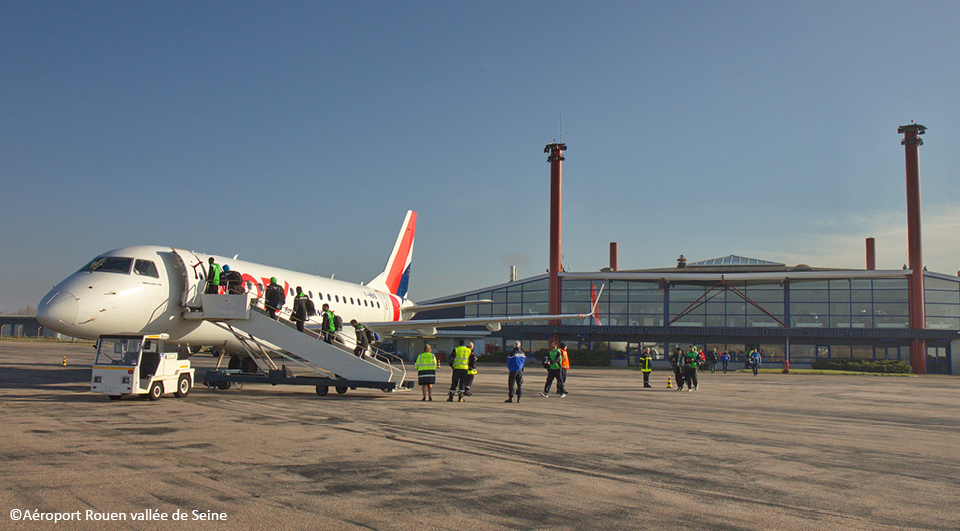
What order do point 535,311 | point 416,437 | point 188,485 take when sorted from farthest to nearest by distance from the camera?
point 535,311
point 416,437
point 188,485

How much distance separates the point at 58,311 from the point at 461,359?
9.82m

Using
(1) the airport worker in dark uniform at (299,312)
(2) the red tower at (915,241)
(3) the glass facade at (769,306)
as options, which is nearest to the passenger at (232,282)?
(1) the airport worker in dark uniform at (299,312)

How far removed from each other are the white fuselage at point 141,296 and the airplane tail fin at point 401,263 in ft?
44.8

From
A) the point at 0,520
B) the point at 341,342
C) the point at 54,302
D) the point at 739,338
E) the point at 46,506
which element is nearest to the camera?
the point at 0,520

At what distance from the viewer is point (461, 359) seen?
17.4 meters

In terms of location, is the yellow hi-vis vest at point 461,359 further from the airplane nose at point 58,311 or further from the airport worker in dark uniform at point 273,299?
the airplane nose at point 58,311

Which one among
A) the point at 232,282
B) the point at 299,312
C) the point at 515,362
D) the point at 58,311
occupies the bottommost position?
the point at 515,362

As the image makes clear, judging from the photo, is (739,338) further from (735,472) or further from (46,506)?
(46,506)

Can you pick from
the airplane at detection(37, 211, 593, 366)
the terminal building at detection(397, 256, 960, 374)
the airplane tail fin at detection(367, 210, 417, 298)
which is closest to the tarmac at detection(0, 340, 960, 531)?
the airplane at detection(37, 211, 593, 366)

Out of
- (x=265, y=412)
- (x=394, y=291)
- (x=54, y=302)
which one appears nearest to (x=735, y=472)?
(x=265, y=412)

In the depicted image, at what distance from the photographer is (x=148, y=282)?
1717 centimetres

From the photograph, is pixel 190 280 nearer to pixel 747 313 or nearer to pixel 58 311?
pixel 58 311

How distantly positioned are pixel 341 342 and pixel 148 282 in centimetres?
568

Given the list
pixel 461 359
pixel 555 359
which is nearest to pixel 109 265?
pixel 461 359
